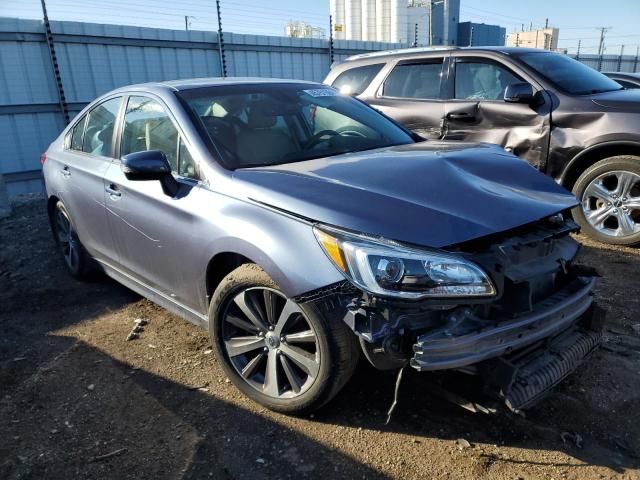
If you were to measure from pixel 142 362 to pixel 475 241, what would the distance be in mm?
2219

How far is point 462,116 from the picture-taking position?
18.4 ft

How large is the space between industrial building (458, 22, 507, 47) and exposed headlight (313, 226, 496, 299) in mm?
25519

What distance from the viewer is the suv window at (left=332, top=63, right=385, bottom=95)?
658cm

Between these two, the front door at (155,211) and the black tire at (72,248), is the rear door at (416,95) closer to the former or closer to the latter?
the front door at (155,211)

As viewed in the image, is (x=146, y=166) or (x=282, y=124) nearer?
(x=146, y=166)

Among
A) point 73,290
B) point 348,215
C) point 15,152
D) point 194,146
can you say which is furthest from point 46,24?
point 348,215

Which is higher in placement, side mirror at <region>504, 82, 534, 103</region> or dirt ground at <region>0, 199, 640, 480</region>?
side mirror at <region>504, 82, 534, 103</region>

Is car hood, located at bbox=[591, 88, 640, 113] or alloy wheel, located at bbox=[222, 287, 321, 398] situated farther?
car hood, located at bbox=[591, 88, 640, 113]

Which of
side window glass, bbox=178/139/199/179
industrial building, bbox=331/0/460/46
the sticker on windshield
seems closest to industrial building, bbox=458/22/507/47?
industrial building, bbox=331/0/460/46

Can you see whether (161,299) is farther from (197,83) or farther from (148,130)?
(197,83)

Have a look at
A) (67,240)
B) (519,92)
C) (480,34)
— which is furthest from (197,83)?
(480,34)

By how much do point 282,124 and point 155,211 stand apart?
963 millimetres

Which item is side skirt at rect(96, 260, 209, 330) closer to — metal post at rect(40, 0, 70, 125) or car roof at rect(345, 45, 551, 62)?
car roof at rect(345, 45, 551, 62)

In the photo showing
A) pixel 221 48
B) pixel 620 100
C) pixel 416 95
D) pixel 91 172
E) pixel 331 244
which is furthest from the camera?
pixel 221 48
